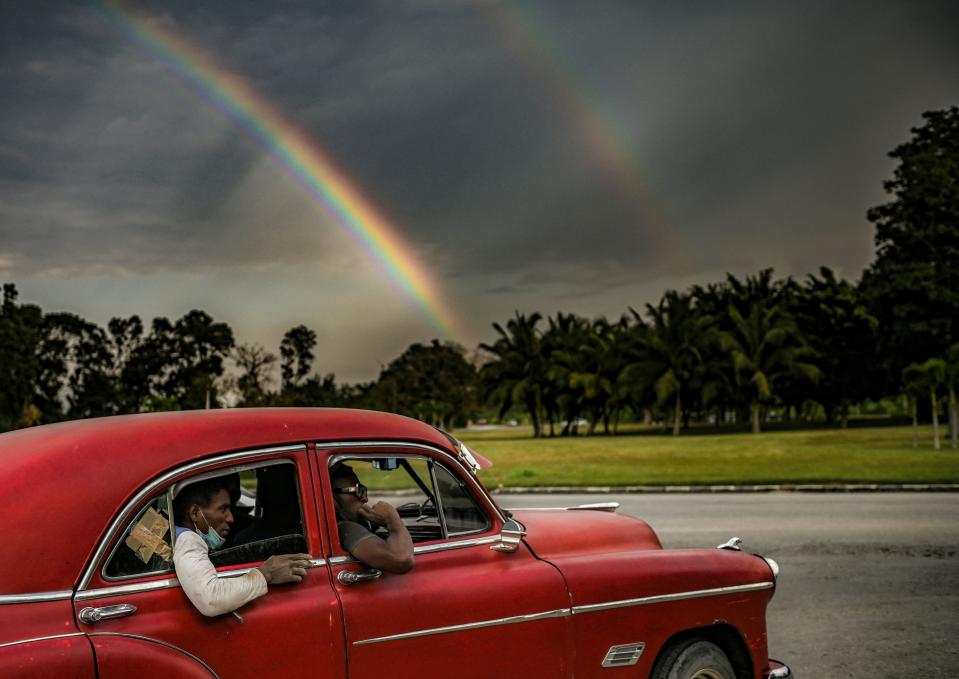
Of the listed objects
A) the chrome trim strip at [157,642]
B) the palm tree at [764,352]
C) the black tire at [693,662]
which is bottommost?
the black tire at [693,662]

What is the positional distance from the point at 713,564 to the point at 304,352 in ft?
344

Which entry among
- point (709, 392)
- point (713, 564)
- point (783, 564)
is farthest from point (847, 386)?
point (713, 564)

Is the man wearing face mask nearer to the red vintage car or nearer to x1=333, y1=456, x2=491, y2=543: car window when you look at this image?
the red vintage car

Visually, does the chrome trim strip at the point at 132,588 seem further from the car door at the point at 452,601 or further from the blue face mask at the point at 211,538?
the car door at the point at 452,601

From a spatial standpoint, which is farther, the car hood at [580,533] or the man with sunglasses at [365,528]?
the car hood at [580,533]

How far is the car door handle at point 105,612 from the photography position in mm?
3281

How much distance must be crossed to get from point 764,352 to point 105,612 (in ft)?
244

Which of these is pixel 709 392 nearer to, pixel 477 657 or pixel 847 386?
pixel 847 386

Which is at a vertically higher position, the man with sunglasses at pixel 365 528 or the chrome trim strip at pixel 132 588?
the man with sunglasses at pixel 365 528

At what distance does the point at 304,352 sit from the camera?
108 meters

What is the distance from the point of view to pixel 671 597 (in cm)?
473

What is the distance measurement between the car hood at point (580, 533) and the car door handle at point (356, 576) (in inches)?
39.2

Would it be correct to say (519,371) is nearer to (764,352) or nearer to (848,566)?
(764,352)

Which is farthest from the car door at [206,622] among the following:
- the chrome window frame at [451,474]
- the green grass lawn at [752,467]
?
the green grass lawn at [752,467]
